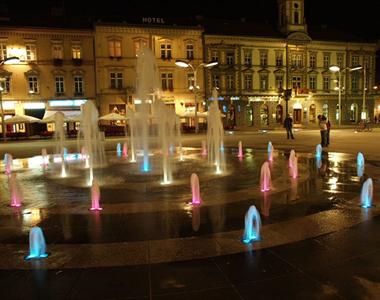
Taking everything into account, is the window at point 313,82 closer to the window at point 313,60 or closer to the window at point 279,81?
the window at point 313,60

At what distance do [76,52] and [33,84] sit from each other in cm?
623

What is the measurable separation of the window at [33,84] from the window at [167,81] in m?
14.9

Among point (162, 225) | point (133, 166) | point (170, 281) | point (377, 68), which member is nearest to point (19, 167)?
point (133, 166)

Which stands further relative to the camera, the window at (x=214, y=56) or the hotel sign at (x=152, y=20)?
the window at (x=214, y=56)

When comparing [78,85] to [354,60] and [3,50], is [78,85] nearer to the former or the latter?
[3,50]

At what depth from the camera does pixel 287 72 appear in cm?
5534

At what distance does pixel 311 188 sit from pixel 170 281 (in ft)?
22.0

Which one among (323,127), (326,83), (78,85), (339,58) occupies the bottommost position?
(323,127)

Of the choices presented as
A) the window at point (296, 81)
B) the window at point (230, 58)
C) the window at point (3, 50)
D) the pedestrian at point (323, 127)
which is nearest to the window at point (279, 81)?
the window at point (296, 81)

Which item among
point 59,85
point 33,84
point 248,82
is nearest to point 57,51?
point 59,85

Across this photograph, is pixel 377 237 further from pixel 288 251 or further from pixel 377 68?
pixel 377 68

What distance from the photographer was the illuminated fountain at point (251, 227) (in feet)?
20.6

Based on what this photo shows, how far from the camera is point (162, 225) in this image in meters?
7.33

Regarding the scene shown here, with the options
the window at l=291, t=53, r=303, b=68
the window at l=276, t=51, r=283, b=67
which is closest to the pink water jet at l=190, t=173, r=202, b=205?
the window at l=276, t=51, r=283, b=67
